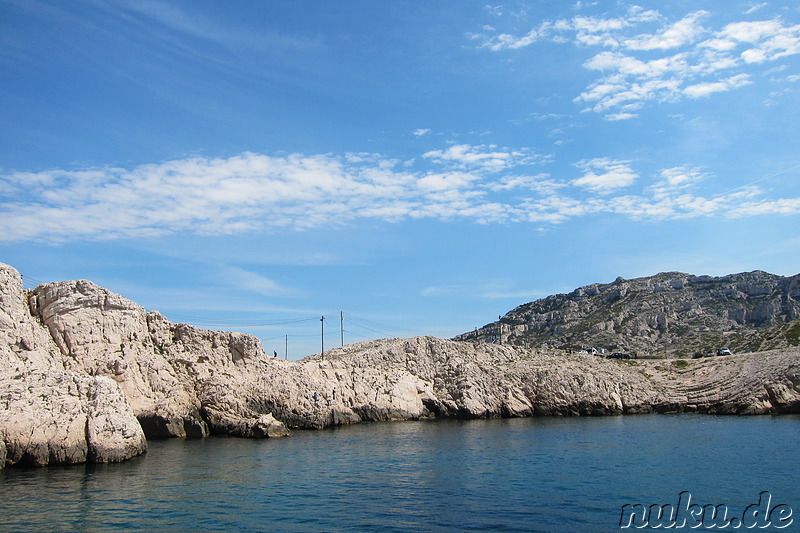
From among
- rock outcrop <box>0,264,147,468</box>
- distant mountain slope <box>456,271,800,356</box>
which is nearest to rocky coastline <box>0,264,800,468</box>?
rock outcrop <box>0,264,147,468</box>

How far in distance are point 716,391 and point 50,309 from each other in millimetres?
68612

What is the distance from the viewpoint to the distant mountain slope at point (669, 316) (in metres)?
121

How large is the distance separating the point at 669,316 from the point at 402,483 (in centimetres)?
12295

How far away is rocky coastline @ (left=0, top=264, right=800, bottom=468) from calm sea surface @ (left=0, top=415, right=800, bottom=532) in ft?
9.72

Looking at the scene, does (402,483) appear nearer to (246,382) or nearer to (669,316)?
(246,382)

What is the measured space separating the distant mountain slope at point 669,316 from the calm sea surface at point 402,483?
233 feet

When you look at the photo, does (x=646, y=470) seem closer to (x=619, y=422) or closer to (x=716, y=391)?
(x=619, y=422)

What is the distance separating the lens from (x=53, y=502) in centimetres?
2350

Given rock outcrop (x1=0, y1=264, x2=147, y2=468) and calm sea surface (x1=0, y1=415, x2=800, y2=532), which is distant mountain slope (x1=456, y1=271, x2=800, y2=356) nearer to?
calm sea surface (x1=0, y1=415, x2=800, y2=532)

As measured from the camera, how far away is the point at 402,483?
2836 cm

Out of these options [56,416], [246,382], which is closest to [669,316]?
[246,382]

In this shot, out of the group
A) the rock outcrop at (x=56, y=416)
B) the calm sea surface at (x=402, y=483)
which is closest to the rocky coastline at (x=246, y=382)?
the rock outcrop at (x=56, y=416)

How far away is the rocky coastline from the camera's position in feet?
109

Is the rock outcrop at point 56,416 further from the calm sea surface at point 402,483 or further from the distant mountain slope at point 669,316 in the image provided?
the distant mountain slope at point 669,316
